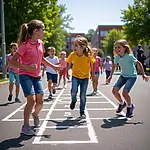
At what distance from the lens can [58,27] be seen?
60.2 metres

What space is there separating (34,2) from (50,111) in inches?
1024

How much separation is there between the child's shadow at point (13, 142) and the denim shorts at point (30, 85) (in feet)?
2.45

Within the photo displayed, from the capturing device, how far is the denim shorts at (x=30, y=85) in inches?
214

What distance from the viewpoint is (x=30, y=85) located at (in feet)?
17.9

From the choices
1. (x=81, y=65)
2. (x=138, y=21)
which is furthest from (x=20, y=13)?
(x=81, y=65)

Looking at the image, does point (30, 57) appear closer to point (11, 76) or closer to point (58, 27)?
point (11, 76)

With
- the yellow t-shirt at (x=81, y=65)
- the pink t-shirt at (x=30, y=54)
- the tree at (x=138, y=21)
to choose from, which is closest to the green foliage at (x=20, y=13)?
the tree at (x=138, y=21)

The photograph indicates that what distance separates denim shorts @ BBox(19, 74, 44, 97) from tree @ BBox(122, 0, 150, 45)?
37.8 m

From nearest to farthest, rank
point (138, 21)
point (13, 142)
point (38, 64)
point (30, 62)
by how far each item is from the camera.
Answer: point (13, 142), point (30, 62), point (38, 64), point (138, 21)

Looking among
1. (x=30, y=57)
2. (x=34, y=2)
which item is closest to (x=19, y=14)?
(x=34, y=2)

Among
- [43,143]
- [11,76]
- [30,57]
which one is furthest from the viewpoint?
[11,76]

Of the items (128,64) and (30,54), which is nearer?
(30,54)

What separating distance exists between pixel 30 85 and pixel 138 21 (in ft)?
128

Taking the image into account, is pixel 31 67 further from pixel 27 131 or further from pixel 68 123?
pixel 68 123
